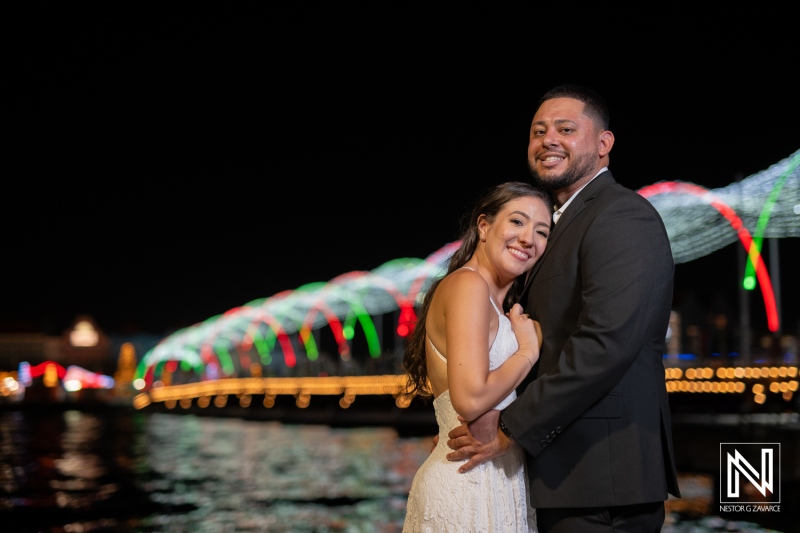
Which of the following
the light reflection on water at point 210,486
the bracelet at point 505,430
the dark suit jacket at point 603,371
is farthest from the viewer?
the light reflection on water at point 210,486

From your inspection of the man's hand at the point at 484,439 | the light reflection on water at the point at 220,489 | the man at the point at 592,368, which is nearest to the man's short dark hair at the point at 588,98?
the man at the point at 592,368

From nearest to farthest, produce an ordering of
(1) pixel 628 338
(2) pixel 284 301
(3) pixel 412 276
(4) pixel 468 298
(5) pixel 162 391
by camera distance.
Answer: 1. (1) pixel 628 338
2. (4) pixel 468 298
3. (3) pixel 412 276
4. (2) pixel 284 301
5. (5) pixel 162 391

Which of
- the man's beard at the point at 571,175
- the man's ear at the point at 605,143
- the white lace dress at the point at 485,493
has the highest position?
the man's ear at the point at 605,143

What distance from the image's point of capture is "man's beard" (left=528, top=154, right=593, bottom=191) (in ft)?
14.1

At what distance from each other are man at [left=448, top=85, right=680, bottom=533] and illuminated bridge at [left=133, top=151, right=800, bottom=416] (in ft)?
2.89

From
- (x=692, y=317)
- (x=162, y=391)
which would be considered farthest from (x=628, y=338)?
(x=692, y=317)

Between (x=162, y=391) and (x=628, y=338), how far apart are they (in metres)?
90.3

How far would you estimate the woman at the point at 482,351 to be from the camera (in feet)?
13.3

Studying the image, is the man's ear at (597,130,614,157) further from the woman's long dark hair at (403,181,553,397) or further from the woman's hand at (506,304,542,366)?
the woman's hand at (506,304,542,366)

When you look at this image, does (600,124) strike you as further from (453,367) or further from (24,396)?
(24,396)

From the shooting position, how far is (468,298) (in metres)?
4.09

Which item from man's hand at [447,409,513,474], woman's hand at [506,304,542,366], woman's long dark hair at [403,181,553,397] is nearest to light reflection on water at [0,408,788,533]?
woman's long dark hair at [403,181,553,397]

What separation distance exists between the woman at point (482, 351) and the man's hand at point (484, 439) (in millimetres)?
60

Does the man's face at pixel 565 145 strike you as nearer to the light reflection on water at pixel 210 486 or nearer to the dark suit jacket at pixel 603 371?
the dark suit jacket at pixel 603 371
